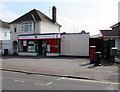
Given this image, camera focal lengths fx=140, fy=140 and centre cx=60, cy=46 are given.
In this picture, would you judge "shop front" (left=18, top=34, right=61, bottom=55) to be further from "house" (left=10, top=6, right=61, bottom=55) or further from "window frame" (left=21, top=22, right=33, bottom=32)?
"window frame" (left=21, top=22, right=33, bottom=32)

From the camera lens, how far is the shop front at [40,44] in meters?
21.1

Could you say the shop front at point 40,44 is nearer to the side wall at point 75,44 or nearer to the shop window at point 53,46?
the shop window at point 53,46

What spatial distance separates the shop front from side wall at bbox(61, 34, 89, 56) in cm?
109

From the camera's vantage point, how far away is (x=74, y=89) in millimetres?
6164

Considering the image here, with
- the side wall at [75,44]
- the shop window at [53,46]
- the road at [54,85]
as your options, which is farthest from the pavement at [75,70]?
the shop window at [53,46]

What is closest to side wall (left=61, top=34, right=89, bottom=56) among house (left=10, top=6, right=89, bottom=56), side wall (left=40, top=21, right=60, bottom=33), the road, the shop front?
house (left=10, top=6, right=89, bottom=56)

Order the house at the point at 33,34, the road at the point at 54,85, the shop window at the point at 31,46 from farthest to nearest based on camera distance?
the shop window at the point at 31,46
the house at the point at 33,34
the road at the point at 54,85

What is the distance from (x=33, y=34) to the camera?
22594mm

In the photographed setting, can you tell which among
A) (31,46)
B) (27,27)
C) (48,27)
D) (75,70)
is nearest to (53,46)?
(31,46)

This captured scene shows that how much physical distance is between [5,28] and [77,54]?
3441 cm

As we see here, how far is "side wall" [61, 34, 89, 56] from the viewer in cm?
2073

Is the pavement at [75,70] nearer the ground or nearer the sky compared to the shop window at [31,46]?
nearer the ground

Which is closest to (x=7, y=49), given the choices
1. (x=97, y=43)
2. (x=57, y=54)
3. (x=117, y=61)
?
(x=57, y=54)

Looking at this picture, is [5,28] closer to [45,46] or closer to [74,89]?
[45,46]
